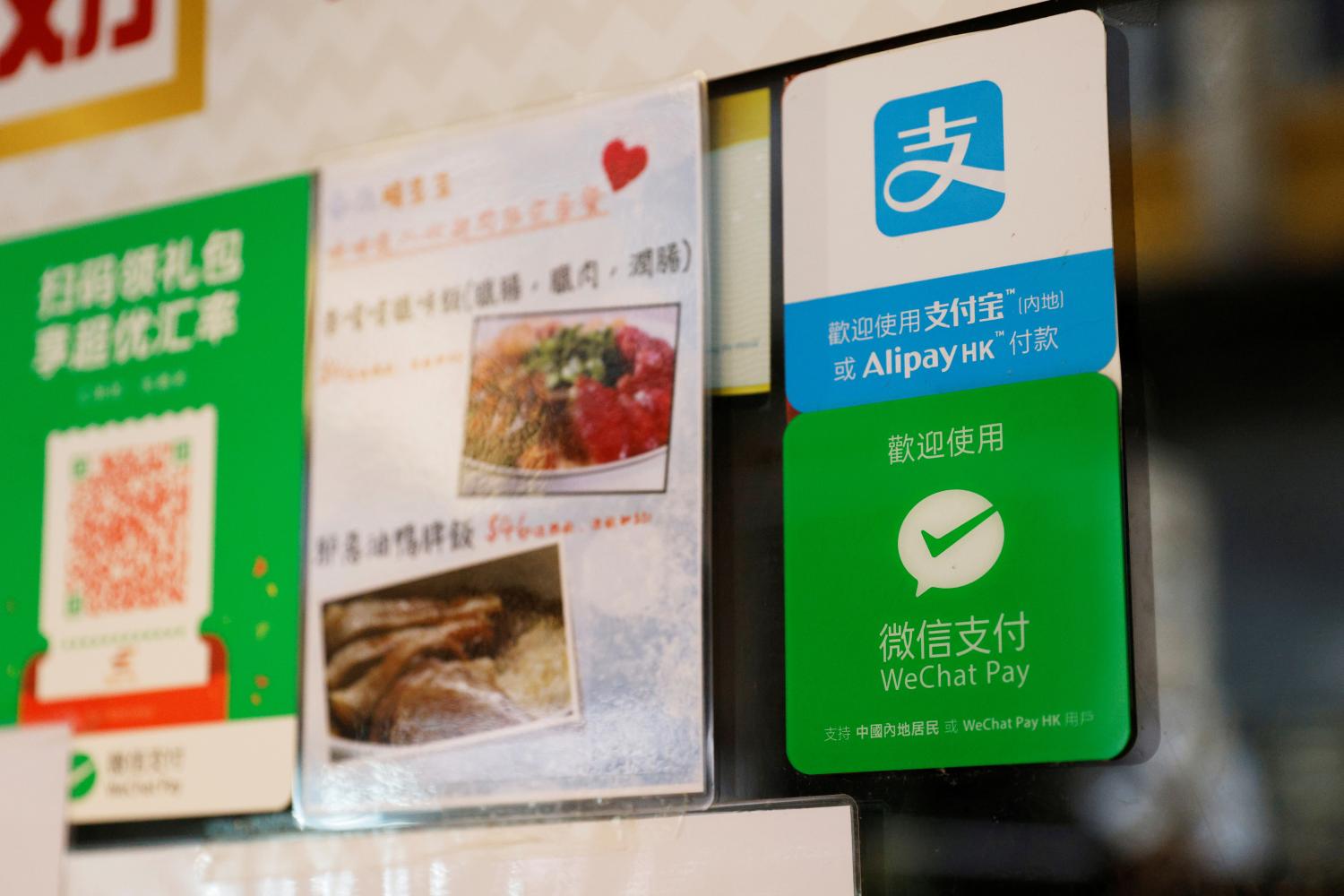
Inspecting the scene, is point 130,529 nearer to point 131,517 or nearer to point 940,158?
point 131,517

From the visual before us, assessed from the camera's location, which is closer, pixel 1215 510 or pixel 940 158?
pixel 1215 510

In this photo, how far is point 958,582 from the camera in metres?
1.21

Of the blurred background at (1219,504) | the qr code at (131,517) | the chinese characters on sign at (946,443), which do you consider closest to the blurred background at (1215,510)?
the blurred background at (1219,504)

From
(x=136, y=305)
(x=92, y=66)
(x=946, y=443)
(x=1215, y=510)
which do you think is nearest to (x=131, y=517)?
(x=136, y=305)

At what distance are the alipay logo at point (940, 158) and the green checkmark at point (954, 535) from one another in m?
0.25

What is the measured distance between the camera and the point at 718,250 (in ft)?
4.56

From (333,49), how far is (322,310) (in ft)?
1.01

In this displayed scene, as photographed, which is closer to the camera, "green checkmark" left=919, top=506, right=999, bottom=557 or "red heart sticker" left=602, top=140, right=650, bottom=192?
"green checkmark" left=919, top=506, right=999, bottom=557

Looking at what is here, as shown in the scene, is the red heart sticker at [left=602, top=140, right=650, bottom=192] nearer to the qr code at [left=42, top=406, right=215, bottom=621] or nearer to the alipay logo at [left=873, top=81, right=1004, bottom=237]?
the alipay logo at [left=873, top=81, right=1004, bottom=237]

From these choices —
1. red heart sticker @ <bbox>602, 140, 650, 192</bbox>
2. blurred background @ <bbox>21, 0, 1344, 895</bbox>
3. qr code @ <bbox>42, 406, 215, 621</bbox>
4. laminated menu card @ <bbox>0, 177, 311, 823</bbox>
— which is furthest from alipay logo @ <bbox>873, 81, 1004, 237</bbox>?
qr code @ <bbox>42, 406, 215, 621</bbox>

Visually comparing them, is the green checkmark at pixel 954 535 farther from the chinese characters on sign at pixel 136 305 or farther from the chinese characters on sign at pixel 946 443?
the chinese characters on sign at pixel 136 305

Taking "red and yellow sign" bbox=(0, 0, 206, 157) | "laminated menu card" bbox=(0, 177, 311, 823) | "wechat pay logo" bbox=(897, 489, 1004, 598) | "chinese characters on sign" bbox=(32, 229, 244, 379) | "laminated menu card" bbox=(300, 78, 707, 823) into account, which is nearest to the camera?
"wechat pay logo" bbox=(897, 489, 1004, 598)

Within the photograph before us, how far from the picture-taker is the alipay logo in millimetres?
1271

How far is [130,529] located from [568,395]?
1.85 feet
